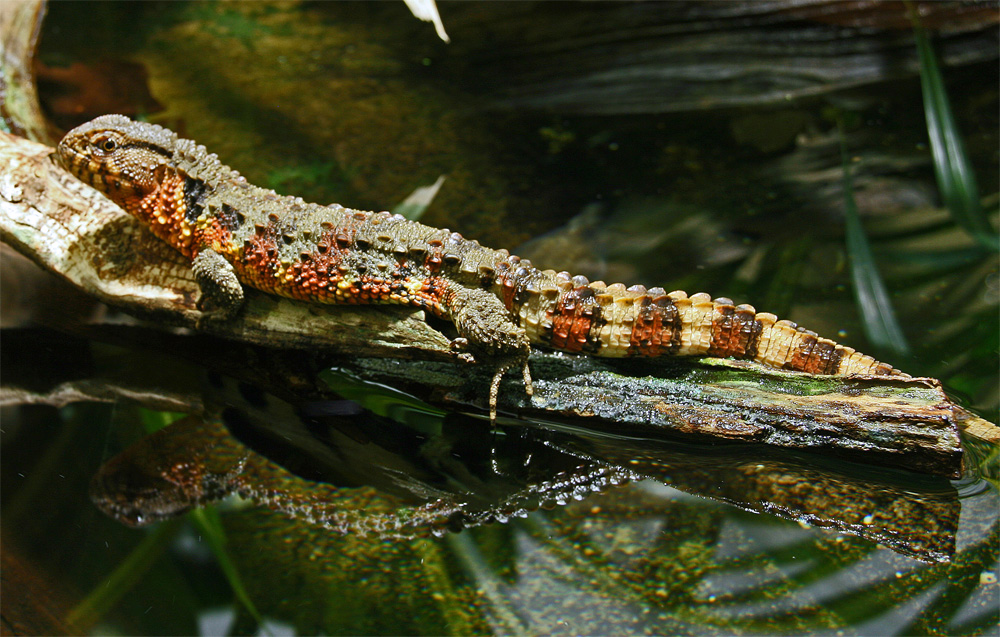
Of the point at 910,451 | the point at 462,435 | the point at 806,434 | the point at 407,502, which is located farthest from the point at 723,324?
the point at 407,502

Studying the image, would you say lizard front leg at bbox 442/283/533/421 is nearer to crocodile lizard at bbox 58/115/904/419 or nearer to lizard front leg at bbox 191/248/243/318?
crocodile lizard at bbox 58/115/904/419

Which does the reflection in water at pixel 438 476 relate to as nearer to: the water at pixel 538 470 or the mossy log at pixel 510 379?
the water at pixel 538 470

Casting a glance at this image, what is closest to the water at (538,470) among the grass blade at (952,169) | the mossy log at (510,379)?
the mossy log at (510,379)

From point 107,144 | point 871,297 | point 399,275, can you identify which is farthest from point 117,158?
point 871,297

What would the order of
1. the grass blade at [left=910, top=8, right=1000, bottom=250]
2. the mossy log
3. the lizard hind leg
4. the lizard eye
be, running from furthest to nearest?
the grass blade at [left=910, top=8, right=1000, bottom=250], the lizard eye, the lizard hind leg, the mossy log

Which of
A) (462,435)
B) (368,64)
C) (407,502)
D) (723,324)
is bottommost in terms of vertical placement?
(407,502)

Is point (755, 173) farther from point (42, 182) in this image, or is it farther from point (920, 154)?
point (42, 182)

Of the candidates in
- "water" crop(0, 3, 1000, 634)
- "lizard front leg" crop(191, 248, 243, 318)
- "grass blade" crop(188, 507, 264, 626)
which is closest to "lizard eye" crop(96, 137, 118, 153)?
"lizard front leg" crop(191, 248, 243, 318)

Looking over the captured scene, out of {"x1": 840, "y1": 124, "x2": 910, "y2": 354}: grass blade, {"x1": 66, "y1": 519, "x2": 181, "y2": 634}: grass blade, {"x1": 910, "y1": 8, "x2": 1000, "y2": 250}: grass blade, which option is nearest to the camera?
{"x1": 66, "y1": 519, "x2": 181, "y2": 634}: grass blade
